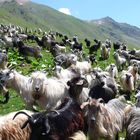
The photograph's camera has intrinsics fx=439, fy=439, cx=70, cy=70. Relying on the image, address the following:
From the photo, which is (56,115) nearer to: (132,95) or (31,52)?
(132,95)

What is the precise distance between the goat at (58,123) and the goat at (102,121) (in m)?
0.39

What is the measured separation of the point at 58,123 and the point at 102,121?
51.9 inches

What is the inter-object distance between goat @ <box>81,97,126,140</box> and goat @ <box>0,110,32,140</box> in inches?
69.1

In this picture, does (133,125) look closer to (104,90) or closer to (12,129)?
(12,129)

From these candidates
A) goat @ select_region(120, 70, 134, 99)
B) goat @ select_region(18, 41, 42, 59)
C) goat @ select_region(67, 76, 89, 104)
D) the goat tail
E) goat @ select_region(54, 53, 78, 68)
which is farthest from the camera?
goat @ select_region(18, 41, 42, 59)

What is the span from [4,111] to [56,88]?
2.67 metres

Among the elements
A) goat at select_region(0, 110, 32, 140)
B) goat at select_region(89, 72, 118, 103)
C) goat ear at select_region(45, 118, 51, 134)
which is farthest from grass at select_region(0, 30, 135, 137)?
goat ear at select_region(45, 118, 51, 134)

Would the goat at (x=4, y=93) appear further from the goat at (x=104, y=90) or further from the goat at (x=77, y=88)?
the goat at (x=77, y=88)

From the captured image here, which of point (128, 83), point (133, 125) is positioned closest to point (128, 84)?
point (128, 83)

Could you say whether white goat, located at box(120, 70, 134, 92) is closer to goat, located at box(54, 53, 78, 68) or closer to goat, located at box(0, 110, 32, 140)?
goat, located at box(54, 53, 78, 68)

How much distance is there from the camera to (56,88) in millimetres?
15805

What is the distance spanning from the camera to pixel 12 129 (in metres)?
11.0

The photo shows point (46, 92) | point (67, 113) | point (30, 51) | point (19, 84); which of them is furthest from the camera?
point (30, 51)

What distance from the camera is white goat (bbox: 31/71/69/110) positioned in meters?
15.6
